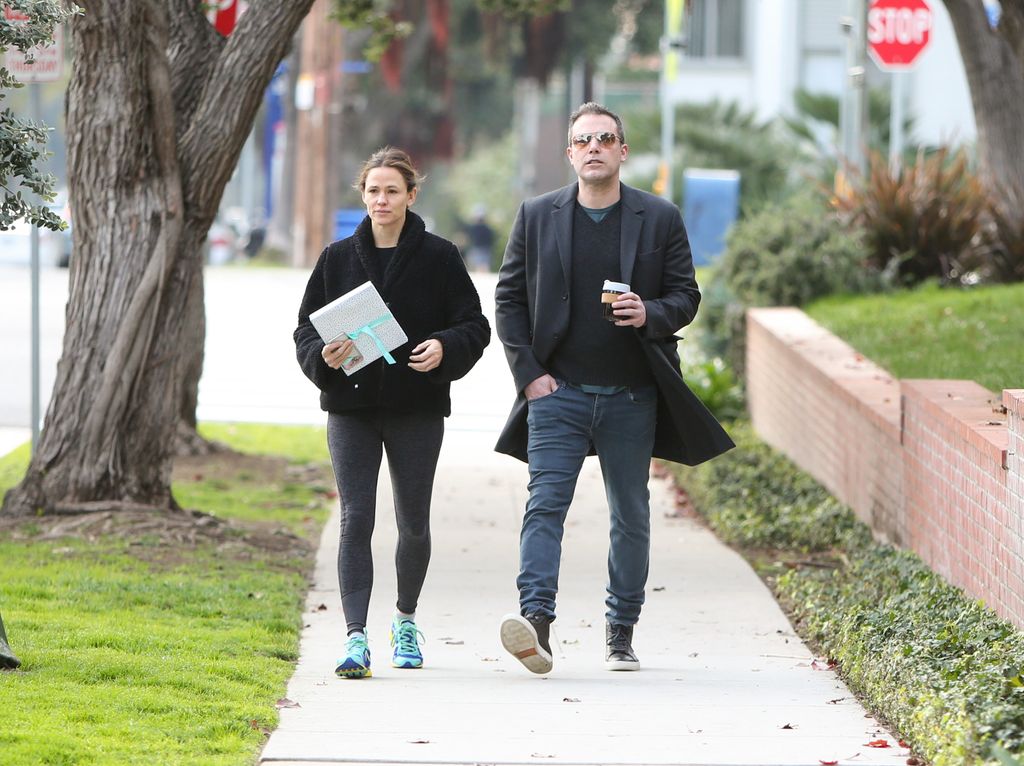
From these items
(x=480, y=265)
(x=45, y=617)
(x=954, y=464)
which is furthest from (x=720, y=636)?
(x=480, y=265)

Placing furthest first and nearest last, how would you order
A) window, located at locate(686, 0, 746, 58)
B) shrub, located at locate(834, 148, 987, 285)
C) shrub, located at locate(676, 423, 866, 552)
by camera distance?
window, located at locate(686, 0, 746, 58)
shrub, located at locate(834, 148, 987, 285)
shrub, located at locate(676, 423, 866, 552)

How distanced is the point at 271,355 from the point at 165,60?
1027 centimetres

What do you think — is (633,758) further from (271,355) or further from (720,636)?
(271,355)

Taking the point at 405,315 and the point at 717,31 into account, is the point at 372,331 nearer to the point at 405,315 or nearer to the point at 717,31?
the point at 405,315

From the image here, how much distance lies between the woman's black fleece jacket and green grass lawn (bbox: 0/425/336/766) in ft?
3.45

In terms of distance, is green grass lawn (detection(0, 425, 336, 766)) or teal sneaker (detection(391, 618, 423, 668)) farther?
teal sneaker (detection(391, 618, 423, 668))

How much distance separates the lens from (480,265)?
41.1 metres

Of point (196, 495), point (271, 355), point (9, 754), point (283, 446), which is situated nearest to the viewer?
point (9, 754)

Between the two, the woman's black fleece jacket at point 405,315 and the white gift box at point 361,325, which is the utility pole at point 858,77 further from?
the white gift box at point 361,325

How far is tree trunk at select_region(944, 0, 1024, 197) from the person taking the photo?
1374 centimetres

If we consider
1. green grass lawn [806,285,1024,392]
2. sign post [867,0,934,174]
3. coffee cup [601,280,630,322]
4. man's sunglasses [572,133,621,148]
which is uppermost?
sign post [867,0,934,174]

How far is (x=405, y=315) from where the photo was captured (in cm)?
637

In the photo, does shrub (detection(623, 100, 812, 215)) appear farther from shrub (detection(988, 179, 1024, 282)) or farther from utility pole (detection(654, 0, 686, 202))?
shrub (detection(988, 179, 1024, 282))

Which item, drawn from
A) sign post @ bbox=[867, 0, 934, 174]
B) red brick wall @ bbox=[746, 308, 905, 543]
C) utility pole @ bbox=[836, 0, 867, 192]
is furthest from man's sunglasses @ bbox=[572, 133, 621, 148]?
sign post @ bbox=[867, 0, 934, 174]
